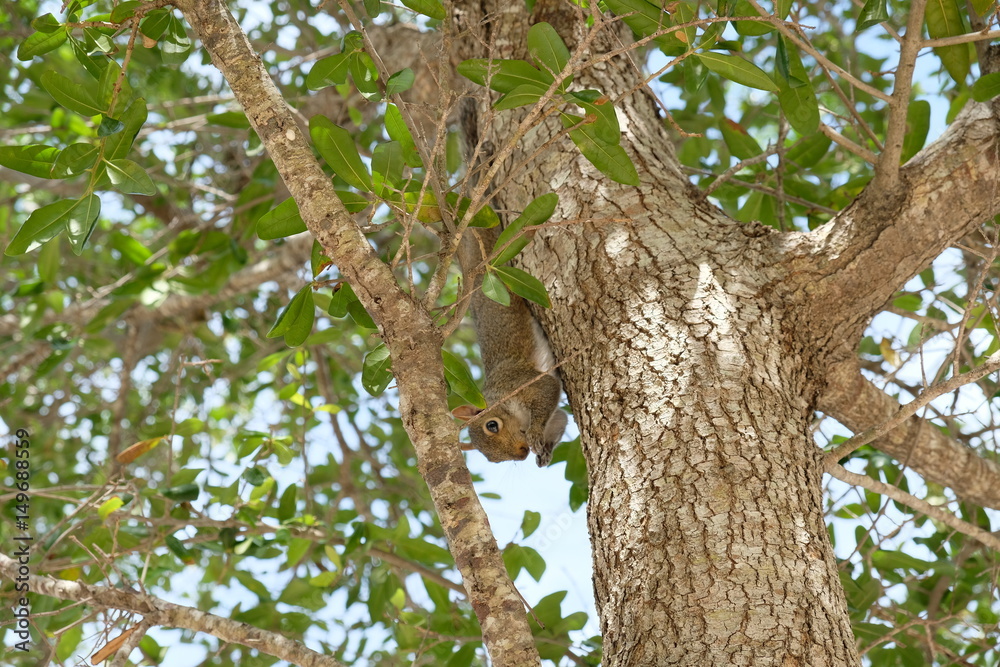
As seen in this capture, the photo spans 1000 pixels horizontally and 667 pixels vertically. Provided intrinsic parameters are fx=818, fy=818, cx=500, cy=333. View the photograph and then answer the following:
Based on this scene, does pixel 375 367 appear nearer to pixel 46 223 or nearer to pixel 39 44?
pixel 46 223

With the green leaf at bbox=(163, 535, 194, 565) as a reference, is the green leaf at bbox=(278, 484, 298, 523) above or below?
above

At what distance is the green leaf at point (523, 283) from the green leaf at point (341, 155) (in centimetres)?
35

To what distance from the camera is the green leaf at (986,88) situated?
1.93m

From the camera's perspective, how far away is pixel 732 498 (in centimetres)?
154

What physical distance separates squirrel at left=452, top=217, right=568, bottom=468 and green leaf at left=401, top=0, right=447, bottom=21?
3.65 ft

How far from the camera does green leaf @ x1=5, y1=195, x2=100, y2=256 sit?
5.85 ft

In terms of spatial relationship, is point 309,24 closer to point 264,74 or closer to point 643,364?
point 264,74

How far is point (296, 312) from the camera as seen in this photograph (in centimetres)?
196

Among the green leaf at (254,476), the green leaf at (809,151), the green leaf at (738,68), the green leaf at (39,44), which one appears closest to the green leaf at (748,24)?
the green leaf at (738,68)

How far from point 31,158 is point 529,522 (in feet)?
6.08

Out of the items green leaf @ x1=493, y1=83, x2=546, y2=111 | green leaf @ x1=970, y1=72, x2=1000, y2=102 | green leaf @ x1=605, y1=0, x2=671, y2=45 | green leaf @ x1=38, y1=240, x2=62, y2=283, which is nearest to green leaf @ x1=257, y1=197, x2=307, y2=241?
green leaf @ x1=493, y1=83, x2=546, y2=111

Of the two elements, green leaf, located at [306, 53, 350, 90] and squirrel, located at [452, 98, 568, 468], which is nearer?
green leaf, located at [306, 53, 350, 90]

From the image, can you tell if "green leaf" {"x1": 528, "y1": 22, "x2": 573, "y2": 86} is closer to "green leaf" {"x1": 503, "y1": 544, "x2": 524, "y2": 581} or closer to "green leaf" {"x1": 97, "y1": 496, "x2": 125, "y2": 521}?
"green leaf" {"x1": 503, "y1": 544, "x2": 524, "y2": 581}

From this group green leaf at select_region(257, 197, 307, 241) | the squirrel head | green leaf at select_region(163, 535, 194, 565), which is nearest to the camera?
green leaf at select_region(257, 197, 307, 241)
